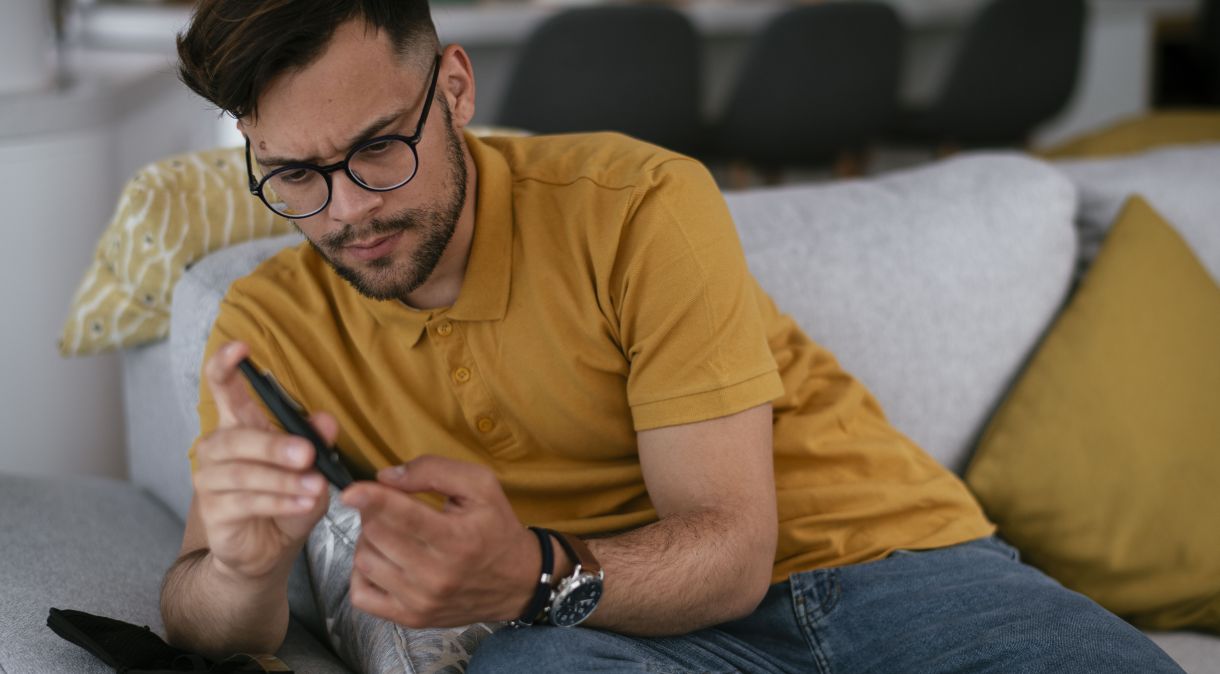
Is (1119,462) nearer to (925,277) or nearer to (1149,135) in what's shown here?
(925,277)

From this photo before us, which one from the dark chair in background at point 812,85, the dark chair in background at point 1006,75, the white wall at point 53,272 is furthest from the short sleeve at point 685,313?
the dark chair in background at point 1006,75

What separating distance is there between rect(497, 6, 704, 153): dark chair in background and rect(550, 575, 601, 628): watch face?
7.87 feet

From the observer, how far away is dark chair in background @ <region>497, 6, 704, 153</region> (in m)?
3.43

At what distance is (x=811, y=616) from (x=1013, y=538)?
20.0 inches

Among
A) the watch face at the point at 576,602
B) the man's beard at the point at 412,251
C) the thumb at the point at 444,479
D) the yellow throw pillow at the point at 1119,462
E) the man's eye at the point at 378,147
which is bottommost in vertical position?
the yellow throw pillow at the point at 1119,462

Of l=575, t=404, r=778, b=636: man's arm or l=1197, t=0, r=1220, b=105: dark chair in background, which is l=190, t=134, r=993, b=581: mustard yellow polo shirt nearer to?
l=575, t=404, r=778, b=636: man's arm

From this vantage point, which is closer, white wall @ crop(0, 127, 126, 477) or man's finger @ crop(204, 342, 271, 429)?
man's finger @ crop(204, 342, 271, 429)

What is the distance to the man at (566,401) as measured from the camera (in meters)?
1.23

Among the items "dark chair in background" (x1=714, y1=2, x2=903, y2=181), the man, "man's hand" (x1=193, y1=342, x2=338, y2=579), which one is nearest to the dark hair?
the man

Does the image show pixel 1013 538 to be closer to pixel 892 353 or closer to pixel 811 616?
pixel 892 353

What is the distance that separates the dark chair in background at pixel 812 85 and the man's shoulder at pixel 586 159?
2323mm

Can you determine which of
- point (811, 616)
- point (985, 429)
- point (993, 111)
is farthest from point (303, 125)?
point (993, 111)

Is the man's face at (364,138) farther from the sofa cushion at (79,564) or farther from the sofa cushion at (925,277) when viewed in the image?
the sofa cushion at (925,277)

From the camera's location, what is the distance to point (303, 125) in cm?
125
